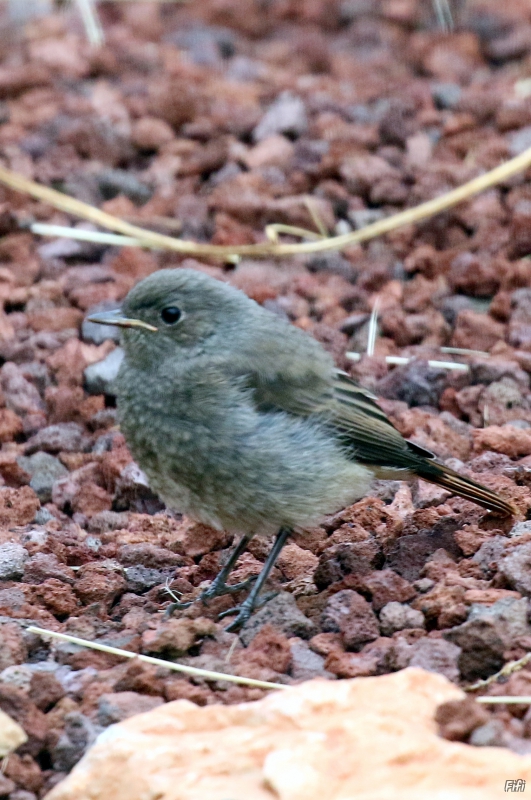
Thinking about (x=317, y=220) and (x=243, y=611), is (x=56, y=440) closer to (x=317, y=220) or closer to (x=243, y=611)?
(x=243, y=611)

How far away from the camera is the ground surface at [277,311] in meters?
3.89

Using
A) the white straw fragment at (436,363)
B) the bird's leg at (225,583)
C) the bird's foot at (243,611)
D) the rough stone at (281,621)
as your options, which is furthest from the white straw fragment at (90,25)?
the rough stone at (281,621)

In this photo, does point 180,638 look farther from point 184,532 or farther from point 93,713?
point 184,532

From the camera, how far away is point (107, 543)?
5129 millimetres

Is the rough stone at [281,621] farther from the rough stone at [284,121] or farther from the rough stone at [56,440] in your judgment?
the rough stone at [284,121]

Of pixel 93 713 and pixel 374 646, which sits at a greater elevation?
pixel 93 713

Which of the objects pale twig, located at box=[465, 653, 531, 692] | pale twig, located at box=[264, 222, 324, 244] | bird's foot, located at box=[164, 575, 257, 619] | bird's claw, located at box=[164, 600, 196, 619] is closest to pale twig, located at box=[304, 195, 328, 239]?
pale twig, located at box=[264, 222, 324, 244]

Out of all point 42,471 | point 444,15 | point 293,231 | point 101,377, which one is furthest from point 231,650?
point 444,15

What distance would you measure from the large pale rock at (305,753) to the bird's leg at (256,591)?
3.27 feet

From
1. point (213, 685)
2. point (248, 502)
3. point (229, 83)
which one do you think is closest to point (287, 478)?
point (248, 502)

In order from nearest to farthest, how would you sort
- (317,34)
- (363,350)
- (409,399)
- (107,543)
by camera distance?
(107,543), (409,399), (363,350), (317,34)

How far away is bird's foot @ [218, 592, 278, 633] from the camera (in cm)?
443

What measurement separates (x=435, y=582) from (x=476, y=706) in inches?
43.8

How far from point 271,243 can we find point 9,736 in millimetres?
4327
